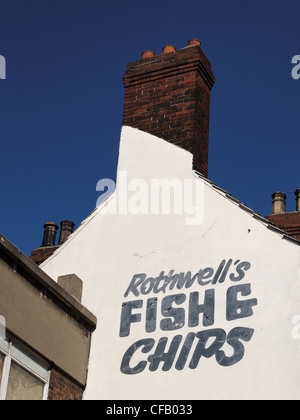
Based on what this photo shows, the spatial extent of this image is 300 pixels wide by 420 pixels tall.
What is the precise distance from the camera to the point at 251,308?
41.0 feet

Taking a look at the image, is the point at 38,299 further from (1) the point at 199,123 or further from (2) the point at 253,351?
(1) the point at 199,123

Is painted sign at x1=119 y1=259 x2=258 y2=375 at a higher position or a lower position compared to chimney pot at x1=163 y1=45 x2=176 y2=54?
lower

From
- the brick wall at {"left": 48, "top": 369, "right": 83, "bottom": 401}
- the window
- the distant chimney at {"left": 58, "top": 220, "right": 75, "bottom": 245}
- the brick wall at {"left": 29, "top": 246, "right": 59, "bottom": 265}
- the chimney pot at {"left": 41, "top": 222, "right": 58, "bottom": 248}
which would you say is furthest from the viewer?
the distant chimney at {"left": 58, "top": 220, "right": 75, "bottom": 245}

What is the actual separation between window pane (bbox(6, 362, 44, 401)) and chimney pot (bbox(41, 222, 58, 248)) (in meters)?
8.04

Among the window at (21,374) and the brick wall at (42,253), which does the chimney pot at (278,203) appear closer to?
the brick wall at (42,253)

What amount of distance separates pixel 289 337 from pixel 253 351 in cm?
62

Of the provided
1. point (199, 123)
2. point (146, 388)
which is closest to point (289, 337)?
point (146, 388)

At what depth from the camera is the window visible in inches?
450

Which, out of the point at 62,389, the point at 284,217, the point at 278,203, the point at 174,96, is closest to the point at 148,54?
the point at 174,96

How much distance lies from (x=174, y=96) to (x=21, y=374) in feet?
23.2

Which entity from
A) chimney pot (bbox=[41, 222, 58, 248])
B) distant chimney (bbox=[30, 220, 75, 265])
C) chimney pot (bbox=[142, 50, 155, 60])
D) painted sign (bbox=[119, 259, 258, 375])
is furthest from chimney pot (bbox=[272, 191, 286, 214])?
painted sign (bbox=[119, 259, 258, 375])

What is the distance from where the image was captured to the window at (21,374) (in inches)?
450

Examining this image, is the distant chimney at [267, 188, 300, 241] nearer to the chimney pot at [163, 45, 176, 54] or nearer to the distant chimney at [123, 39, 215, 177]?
the distant chimney at [123, 39, 215, 177]

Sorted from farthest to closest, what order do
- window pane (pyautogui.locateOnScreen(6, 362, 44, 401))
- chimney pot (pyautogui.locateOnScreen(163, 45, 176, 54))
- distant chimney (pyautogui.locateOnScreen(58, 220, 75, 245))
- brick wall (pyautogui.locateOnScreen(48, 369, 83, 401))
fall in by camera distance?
distant chimney (pyautogui.locateOnScreen(58, 220, 75, 245)) < chimney pot (pyautogui.locateOnScreen(163, 45, 176, 54)) < brick wall (pyautogui.locateOnScreen(48, 369, 83, 401)) < window pane (pyautogui.locateOnScreen(6, 362, 44, 401))
